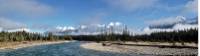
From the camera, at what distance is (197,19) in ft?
13.4

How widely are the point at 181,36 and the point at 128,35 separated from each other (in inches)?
2118

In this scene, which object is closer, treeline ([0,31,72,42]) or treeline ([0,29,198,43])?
treeline ([0,29,198,43])

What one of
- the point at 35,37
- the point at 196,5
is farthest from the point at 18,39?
the point at 196,5

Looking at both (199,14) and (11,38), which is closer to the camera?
(199,14)

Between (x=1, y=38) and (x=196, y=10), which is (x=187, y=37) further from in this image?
(x=196, y=10)

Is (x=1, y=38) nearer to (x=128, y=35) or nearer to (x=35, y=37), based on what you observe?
(x=35, y=37)

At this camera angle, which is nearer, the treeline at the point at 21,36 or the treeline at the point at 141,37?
the treeline at the point at 141,37

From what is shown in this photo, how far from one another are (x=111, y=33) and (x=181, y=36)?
72941 millimetres

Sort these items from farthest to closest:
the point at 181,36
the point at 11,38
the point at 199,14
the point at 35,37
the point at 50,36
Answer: the point at 50,36
the point at 35,37
the point at 11,38
the point at 181,36
the point at 199,14

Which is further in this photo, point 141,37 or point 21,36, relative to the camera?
point 141,37

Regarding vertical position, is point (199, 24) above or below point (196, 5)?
below

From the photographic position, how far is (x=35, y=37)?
12488 centimetres

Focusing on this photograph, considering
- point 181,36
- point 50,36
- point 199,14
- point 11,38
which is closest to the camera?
point 199,14

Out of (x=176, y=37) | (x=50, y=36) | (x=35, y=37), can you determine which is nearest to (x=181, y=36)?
(x=176, y=37)
